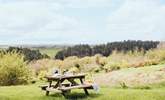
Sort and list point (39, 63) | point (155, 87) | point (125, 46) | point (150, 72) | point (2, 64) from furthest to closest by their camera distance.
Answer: point (125, 46)
point (39, 63)
point (2, 64)
point (150, 72)
point (155, 87)

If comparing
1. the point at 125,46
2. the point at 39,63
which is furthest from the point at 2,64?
the point at 125,46

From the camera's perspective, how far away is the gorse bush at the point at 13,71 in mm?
34250

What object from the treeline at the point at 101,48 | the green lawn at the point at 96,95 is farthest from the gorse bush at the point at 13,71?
the treeline at the point at 101,48

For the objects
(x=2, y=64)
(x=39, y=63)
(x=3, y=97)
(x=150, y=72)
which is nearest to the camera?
(x=3, y=97)

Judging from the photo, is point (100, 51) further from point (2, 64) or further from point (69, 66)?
point (2, 64)

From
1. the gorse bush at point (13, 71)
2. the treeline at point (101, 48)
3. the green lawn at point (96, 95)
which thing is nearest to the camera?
the green lawn at point (96, 95)

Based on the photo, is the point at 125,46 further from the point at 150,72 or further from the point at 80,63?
the point at 150,72

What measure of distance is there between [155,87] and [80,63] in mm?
24499

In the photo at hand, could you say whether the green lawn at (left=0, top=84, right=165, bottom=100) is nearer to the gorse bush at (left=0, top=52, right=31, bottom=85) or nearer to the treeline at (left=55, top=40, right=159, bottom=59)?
the gorse bush at (left=0, top=52, right=31, bottom=85)

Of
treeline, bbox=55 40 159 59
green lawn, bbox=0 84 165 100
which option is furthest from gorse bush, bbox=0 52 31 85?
treeline, bbox=55 40 159 59

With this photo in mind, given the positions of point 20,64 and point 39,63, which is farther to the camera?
point 39,63

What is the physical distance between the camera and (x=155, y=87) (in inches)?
1073

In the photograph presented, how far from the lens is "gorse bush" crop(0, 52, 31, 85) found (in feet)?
112

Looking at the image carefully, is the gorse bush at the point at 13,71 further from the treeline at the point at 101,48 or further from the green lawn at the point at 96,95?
the treeline at the point at 101,48
